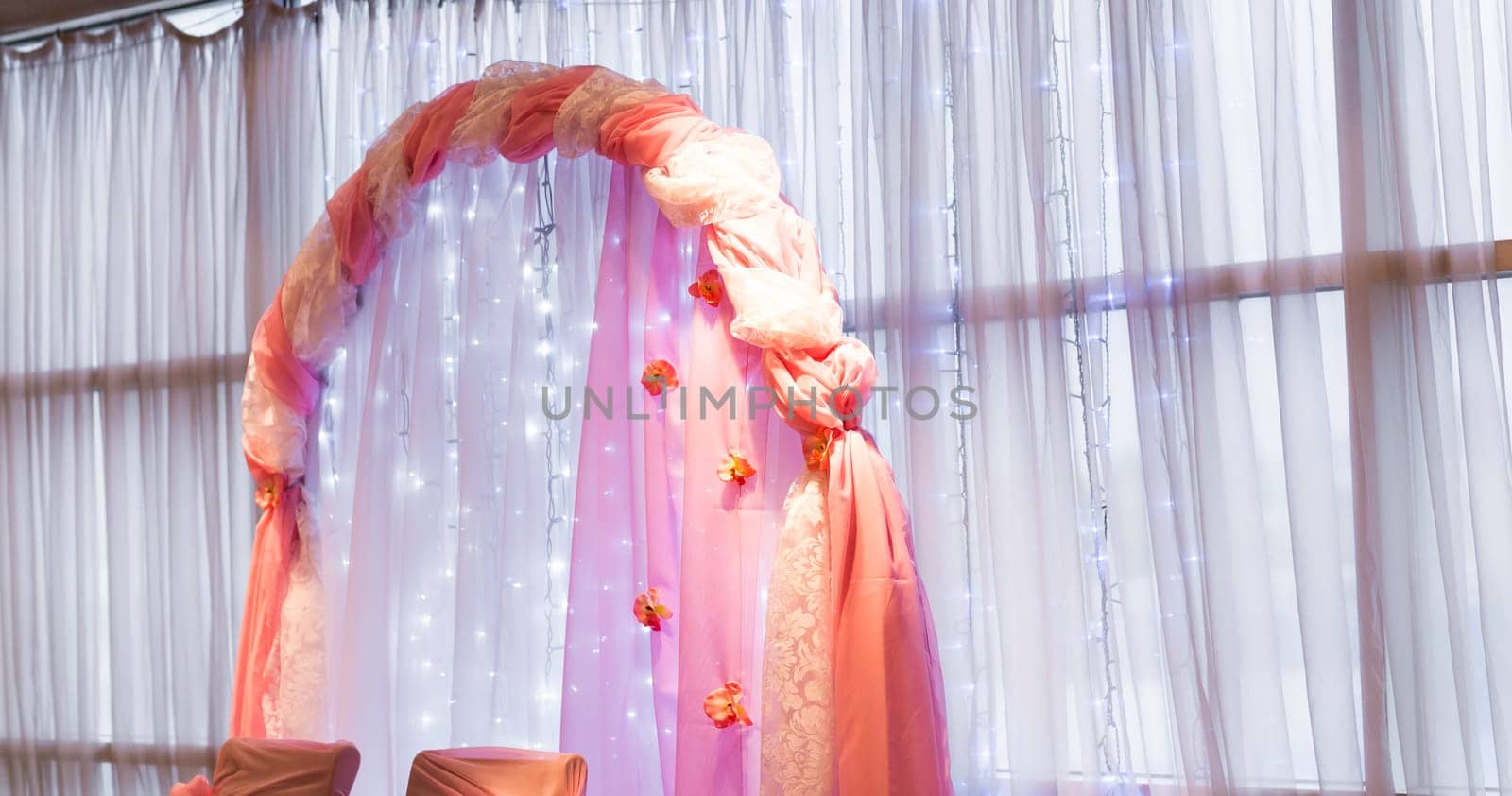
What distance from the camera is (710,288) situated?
2.61m

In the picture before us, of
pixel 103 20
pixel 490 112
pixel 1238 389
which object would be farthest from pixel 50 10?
pixel 1238 389

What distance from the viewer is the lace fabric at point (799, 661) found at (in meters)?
2.33

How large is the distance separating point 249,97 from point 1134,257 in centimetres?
242

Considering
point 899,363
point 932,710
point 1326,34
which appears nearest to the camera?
point 932,710

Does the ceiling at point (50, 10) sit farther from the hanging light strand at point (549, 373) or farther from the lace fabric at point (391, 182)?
the hanging light strand at point (549, 373)

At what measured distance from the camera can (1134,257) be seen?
2.60 meters

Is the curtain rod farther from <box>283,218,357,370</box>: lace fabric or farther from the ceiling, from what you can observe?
<box>283,218,357,370</box>: lace fabric

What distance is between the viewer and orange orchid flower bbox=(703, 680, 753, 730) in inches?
96.7

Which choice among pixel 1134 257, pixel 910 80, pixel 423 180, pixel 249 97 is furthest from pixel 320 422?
pixel 1134 257

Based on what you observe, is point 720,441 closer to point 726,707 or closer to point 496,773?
point 726,707

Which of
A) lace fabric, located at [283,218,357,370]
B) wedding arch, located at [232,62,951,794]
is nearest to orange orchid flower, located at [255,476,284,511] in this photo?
wedding arch, located at [232,62,951,794]

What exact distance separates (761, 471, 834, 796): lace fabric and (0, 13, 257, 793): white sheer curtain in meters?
1.73

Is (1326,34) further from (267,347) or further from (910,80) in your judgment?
(267,347)

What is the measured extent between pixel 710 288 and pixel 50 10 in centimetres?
244
